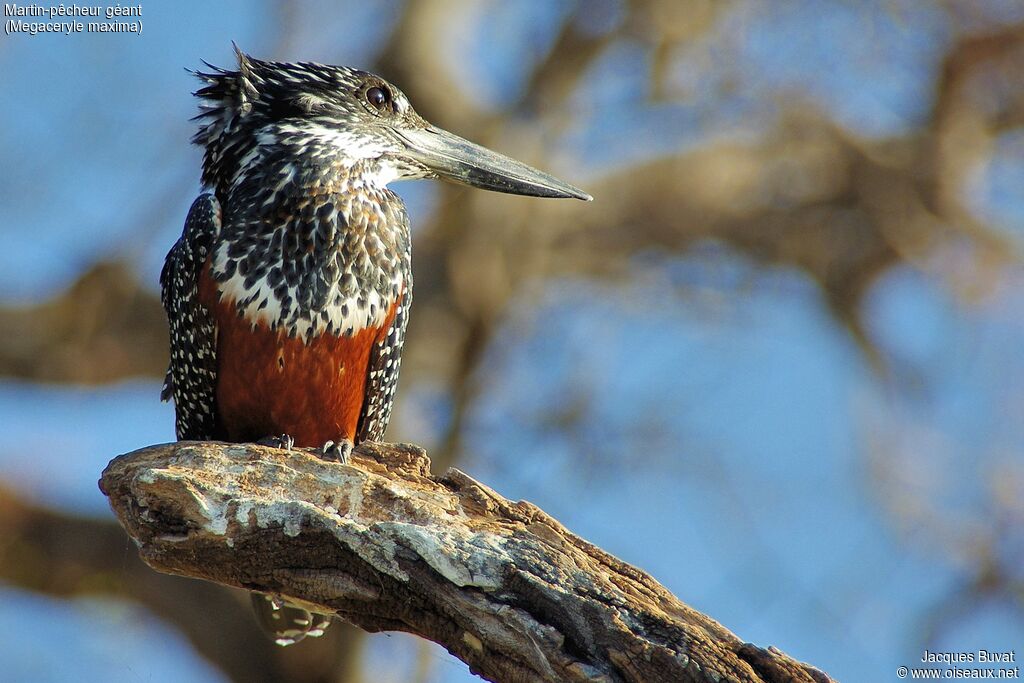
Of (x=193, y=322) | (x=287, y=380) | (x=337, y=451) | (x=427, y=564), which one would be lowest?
(x=427, y=564)

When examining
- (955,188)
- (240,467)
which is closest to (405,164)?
(240,467)

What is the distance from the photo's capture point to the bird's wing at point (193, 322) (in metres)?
4.93

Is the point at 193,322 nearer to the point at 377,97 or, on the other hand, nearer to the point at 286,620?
the point at 377,97

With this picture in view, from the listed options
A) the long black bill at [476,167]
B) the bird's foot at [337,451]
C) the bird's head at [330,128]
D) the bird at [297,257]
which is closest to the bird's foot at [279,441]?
the bird at [297,257]

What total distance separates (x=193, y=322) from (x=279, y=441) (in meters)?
0.64

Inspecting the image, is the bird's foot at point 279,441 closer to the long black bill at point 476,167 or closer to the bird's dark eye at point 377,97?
the long black bill at point 476,167

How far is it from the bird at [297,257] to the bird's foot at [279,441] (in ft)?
0.04

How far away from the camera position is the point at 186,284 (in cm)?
499

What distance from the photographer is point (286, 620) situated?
17.9ft

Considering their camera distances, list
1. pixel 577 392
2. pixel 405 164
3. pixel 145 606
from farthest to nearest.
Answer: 1. pixel 145 606
2. pixel 577 392
3. pixel 405 164

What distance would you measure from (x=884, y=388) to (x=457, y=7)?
19.4ft

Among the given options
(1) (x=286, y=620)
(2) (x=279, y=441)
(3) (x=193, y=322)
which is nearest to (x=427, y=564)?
(2) (x=279, y=441)

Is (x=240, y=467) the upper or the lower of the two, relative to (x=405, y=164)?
lower

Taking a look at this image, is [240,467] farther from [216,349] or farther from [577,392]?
[577,392]
